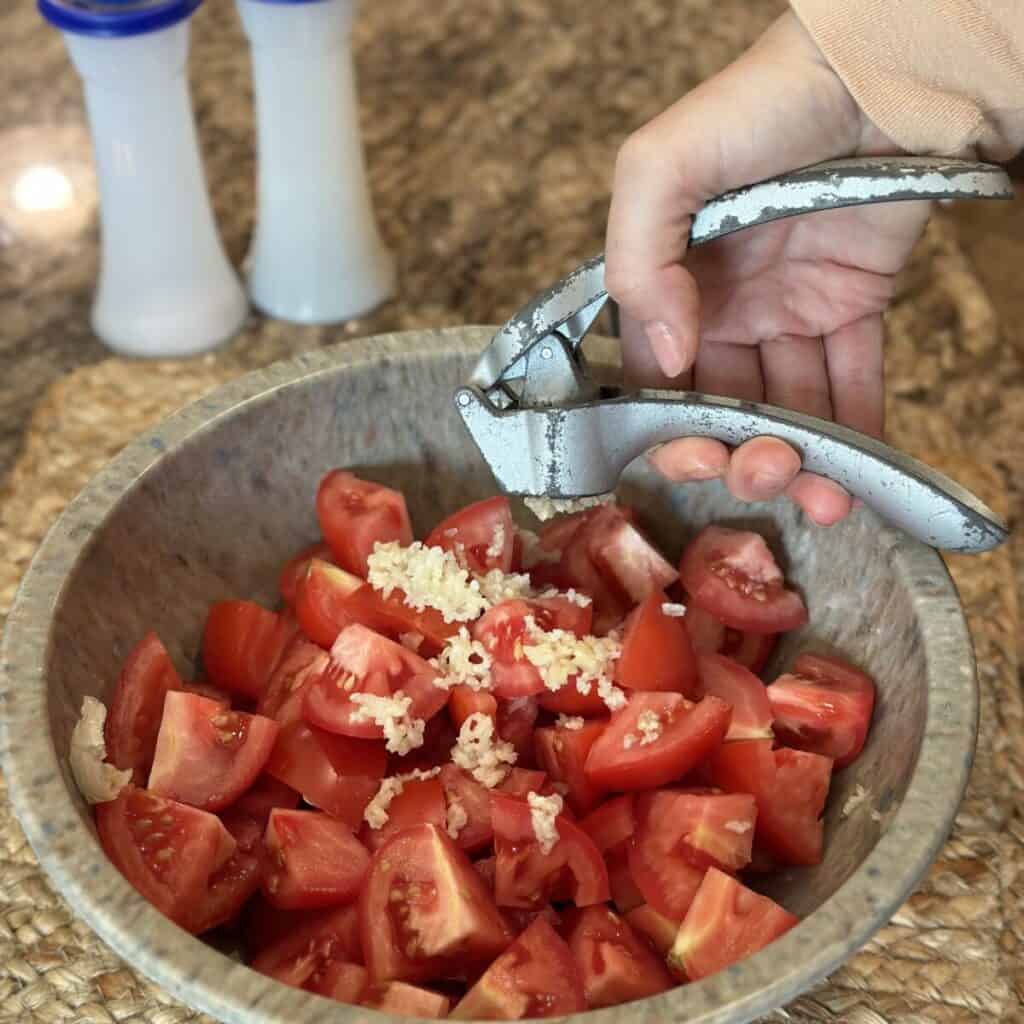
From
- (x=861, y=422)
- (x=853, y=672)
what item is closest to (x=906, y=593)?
(x=853, y=672)

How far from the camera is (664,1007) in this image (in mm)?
584

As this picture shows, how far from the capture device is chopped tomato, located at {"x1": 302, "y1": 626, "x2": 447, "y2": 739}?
77 centimetres

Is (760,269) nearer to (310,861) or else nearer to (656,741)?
(656,741)

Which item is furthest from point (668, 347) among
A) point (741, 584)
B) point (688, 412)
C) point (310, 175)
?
point (310, 175)

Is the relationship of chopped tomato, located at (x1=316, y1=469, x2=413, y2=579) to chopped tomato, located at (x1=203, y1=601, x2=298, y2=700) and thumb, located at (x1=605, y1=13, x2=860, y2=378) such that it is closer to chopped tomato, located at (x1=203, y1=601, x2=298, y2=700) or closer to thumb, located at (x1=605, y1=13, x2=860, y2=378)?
chopped tomato, located at (x1=203, y1=601, x2=298, y2=700)

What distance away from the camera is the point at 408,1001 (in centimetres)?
66

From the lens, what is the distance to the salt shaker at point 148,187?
108 cm

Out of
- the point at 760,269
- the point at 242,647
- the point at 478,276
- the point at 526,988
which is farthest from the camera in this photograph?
the point at 478,276

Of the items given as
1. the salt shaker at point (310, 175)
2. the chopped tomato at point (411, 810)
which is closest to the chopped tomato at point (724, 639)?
the chopped tomato at point (411, 810)

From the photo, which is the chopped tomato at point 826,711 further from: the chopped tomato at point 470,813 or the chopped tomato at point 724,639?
the chopped tomato at point 470,813

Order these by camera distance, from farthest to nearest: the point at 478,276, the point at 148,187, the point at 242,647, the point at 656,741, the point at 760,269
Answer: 1. the point at 478,276
2. the point at 148,187
3. the point at 760,269
4. the point at 242,647
5. the point at 656,741

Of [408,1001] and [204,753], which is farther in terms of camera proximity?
[204,753]

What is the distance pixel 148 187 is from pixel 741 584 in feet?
2.08

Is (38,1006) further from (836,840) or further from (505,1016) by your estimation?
(836,840)
